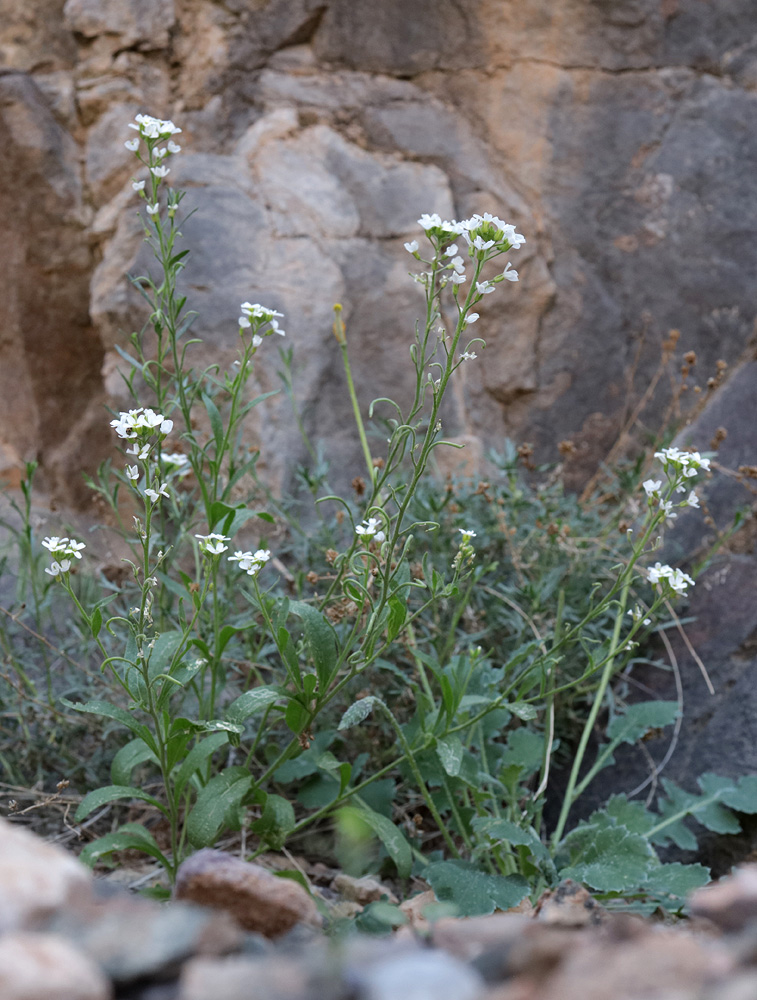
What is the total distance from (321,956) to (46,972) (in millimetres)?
248

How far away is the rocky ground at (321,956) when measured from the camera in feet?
2.51

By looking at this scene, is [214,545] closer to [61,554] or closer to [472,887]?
[61,554]

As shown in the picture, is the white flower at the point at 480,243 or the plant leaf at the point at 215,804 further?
the plant leaf at the point at 215,804

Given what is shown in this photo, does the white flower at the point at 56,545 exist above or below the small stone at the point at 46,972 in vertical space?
below

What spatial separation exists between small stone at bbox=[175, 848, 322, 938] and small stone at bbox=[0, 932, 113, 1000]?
0.34m

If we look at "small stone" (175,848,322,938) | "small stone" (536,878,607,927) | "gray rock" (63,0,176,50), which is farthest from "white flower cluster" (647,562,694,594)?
"gray rock" (63,0,176,50)

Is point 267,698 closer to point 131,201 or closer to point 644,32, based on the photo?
point 131,201

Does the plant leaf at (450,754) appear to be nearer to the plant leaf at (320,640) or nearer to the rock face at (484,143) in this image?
the plant leaf at (320,640)

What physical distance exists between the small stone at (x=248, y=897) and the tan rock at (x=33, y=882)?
0.74ft

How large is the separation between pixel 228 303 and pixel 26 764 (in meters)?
1.66

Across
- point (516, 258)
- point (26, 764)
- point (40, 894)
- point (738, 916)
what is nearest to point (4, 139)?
point (516, 258)

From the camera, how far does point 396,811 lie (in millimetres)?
2287

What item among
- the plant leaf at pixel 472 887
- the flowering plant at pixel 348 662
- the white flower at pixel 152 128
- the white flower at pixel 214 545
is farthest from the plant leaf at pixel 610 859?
the white flower at pixel 152 128

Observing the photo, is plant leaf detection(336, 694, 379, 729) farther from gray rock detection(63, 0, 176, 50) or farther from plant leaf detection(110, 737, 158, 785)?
gray rock detection(63, 0, 176, 50)
